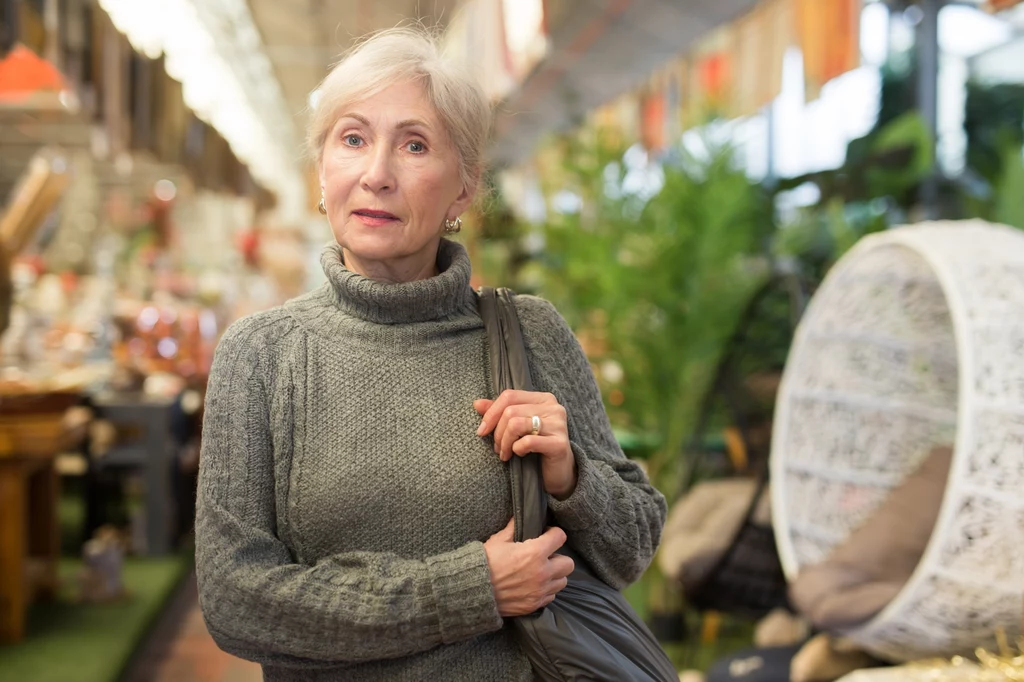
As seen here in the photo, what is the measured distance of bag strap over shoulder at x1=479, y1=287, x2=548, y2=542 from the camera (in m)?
1.33

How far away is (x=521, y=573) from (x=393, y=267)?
49cm

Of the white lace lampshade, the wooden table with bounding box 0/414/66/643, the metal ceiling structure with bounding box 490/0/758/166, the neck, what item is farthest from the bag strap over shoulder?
the metal ceiling structure with bounding box 490/0/758/166

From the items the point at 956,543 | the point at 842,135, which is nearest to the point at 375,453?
the point at 956,543

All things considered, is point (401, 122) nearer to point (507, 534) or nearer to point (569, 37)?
point (507, 534)

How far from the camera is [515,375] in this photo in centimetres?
141

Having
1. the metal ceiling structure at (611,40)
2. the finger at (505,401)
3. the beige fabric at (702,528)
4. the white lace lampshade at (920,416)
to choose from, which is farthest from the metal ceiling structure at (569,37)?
the finger at (505,401)

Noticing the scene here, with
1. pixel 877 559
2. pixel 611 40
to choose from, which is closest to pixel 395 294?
pixel 877 559

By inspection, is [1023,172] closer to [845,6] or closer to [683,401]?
[845,6]

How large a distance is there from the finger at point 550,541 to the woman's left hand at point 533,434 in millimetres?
57

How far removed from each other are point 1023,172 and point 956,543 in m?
1.73

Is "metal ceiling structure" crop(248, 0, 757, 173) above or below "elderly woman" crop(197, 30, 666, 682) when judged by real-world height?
above

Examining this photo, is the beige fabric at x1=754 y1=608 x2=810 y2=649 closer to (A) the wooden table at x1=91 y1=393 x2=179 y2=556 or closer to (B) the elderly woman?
(B) the elderly woman

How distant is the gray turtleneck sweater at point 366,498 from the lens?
1.28m

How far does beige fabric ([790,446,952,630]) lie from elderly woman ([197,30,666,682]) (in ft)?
3.93
